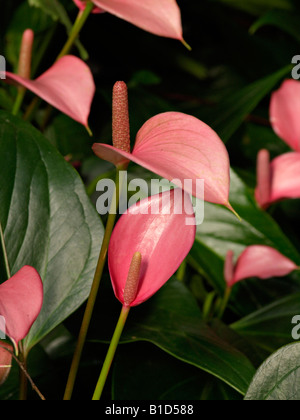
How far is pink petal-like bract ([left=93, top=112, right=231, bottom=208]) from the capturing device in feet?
0.88

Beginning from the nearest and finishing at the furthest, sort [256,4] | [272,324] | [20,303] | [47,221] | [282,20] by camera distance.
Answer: [20,303]
[47,221]
[272,324]
[282,20]
[256,4]

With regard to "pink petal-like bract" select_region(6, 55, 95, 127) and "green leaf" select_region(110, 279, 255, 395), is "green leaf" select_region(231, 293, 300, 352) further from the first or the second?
"pink petal-like bract" select_region(6, 55, 95, 127)

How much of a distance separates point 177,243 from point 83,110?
11 cm

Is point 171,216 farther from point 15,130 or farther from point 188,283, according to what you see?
point 188,283

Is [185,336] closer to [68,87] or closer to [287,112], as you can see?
[68,87]

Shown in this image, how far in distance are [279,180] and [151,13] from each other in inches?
9.1

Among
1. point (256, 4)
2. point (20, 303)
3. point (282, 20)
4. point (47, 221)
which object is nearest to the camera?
point (20, 303)

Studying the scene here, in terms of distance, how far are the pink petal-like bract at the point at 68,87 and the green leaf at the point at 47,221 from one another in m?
0.06

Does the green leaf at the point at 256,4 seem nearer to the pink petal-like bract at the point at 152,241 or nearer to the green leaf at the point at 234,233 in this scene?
the green leaf at the point at 234,233

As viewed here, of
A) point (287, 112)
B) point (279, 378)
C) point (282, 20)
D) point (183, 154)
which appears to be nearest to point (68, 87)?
point (183, 154)

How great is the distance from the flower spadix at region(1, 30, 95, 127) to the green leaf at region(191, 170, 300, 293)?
223 millimetres

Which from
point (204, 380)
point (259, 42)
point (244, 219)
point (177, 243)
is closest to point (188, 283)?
point (244, 219)

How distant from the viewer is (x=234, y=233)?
1.84ft

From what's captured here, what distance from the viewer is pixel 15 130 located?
399 mm
